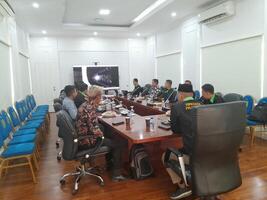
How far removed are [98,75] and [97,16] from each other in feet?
9.10

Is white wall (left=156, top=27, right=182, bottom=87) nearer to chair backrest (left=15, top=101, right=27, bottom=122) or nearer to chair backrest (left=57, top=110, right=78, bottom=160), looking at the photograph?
chair backrest (left=15, top=101, right=27, bottom=122)

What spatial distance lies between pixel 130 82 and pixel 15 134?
6506 millimetres

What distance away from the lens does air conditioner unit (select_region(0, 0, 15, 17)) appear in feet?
14.2

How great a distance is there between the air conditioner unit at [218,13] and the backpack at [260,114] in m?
2.26

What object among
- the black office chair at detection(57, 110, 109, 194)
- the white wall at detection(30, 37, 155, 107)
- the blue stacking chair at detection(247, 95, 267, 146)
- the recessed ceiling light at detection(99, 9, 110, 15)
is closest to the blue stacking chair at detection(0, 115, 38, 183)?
the black office chair at detection(57, 110, 109, 194)

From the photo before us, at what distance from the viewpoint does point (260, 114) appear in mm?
3852

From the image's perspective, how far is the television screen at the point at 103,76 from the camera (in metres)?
8.85

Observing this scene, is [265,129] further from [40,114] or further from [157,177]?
[40,114]

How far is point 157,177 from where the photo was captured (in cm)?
296

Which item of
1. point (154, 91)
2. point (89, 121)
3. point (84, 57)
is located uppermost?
point (84, 57)

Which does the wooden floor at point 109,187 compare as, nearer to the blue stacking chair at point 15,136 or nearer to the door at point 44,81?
the blue stacking chair at point 15,136

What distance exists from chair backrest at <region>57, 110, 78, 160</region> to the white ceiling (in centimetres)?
298

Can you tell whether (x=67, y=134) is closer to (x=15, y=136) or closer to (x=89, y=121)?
(x=89, y=121)

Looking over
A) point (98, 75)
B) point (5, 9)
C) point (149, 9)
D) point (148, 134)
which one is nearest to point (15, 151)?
point (148, 134)
